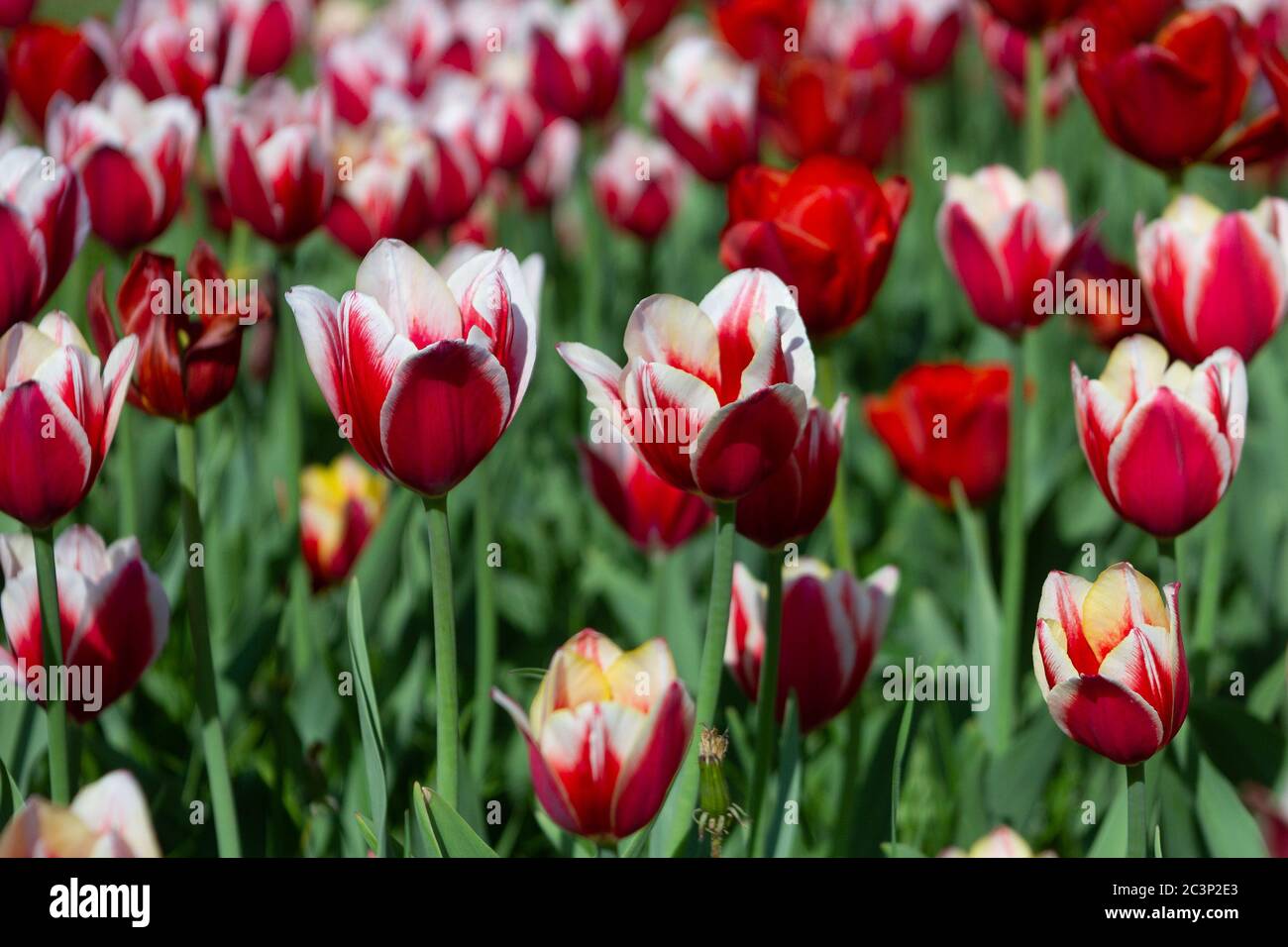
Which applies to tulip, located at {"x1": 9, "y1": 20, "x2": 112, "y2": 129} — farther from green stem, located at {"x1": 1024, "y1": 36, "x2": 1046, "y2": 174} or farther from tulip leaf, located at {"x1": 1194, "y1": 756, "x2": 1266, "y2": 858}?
tulip leaf, located at {"x1": 1194, "y1": 756, "x2": 1266, "y2": 858}

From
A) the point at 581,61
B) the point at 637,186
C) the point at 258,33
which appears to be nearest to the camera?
the point at 258,33

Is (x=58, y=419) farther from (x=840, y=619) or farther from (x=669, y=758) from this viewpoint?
(x=840, y=619)

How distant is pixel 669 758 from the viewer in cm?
99

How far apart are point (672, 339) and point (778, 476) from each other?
0.16 metres

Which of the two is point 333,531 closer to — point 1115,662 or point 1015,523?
point 1015,523

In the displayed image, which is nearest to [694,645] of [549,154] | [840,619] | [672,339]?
[840,619]

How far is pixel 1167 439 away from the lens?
1084 mm

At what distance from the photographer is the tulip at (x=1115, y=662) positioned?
3.04 ft

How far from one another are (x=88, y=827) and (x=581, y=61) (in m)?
1.85

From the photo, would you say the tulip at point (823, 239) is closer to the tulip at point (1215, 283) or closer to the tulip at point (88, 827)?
the tulip at point (1215, 283)

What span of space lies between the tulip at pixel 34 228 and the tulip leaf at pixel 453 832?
0.54 metres

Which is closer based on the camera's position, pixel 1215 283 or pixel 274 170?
pixel 1215 283

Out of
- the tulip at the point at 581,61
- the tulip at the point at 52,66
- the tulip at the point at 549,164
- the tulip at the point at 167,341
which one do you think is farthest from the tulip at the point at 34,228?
the tulip at the point at 549,164

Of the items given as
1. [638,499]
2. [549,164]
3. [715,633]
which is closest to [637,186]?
[549,164]
